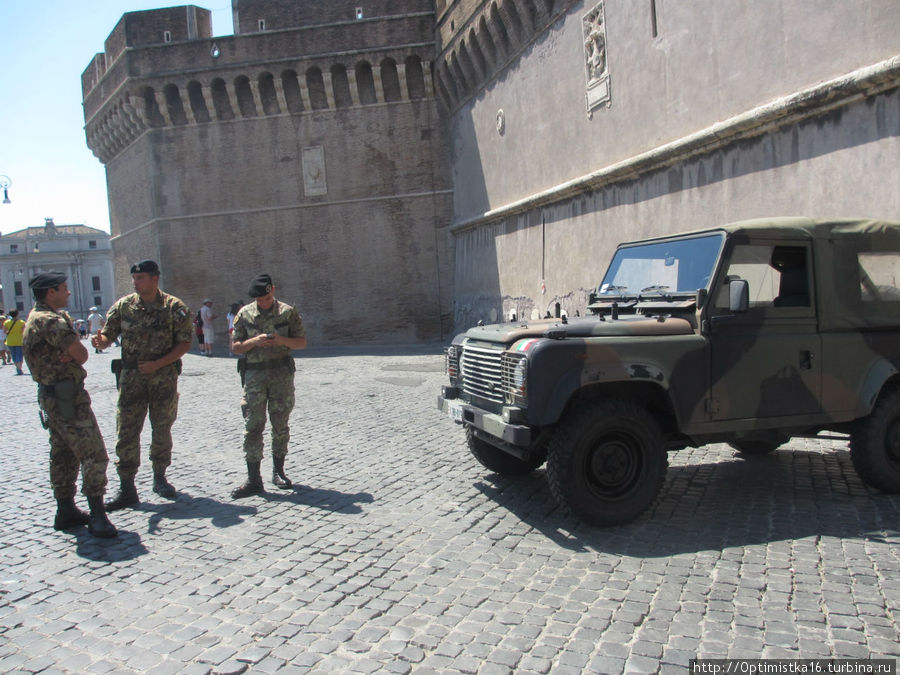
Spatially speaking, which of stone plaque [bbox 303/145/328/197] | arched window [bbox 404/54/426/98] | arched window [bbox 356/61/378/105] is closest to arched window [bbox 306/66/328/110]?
arched window [bbox 356/61/378/105]

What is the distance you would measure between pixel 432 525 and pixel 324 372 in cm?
1044

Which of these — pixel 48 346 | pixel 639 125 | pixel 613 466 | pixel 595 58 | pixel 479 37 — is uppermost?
pixel 479 37

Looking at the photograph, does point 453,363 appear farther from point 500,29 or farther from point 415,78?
point 415,78

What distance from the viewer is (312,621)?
10.6 feet

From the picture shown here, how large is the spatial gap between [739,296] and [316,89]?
20.0 m

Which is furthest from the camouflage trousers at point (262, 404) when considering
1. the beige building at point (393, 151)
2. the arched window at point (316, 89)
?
the arched window at point (316, 89)

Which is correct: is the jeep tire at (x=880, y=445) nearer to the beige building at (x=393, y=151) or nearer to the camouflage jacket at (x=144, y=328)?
the camouflage jacket at (x=144, y=328)

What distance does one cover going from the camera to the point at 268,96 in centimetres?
2217

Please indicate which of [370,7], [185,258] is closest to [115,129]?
[185,258]

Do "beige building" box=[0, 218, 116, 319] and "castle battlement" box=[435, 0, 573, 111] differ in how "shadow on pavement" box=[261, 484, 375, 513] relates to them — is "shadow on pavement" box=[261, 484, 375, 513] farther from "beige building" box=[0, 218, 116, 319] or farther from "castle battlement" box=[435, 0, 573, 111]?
"beige building" box=[0, 218, 116, 319]

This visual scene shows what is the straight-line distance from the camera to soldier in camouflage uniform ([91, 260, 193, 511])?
5125 mm

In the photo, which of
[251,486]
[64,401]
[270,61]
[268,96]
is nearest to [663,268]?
[251,486]

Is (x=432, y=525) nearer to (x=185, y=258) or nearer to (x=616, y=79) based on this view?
(x=616, y=79)

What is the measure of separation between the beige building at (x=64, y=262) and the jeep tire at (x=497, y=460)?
81.9 meters
